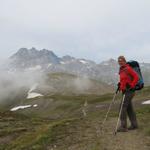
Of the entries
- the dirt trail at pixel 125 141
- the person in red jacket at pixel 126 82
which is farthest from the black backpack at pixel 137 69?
the dirt trail at pixel 125 141

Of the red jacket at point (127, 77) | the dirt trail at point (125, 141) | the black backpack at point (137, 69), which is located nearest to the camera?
the dirt trail at point (125, 141)

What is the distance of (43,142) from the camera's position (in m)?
24.3

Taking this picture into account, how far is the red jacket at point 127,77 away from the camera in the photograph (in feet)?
76.6

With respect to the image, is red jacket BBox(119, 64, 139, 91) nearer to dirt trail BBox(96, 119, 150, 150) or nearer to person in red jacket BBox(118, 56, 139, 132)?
person in red jacket BBox(118, 56, 139, 132)

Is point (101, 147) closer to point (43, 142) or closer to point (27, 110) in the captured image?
point (43, 142)

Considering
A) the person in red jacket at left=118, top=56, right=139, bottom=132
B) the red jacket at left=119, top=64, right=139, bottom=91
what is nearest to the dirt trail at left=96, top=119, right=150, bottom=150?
the person in red jacket at left=118, top=56, right=139, bottom=132

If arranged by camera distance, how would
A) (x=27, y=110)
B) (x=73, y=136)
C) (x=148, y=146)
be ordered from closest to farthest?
(x=148, y=146), (x=73, y=136), (x=27, y=110)

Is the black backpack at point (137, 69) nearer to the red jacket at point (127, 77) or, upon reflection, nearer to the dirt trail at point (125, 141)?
the red jacket at point (127, 77)

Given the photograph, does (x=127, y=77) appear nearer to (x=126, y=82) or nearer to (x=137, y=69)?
(x=126, y=82)

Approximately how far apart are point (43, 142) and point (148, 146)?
23.1 ft

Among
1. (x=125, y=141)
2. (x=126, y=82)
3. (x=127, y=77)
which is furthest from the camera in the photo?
(x=126, y=82)

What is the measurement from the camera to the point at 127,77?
23781 mm

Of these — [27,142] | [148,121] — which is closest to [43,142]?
[27,142]


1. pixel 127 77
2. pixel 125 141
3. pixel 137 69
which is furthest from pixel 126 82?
pixel 125 141
